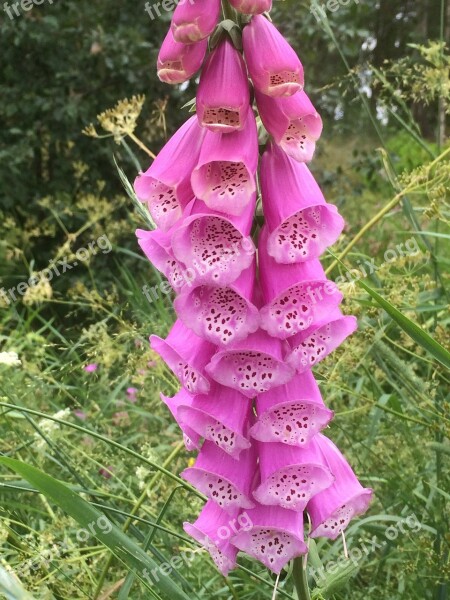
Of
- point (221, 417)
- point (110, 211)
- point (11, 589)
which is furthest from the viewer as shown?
point (110, 211)

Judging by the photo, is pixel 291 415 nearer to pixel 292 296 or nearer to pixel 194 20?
pixel 292 296

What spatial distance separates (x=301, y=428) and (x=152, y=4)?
11.7 ft

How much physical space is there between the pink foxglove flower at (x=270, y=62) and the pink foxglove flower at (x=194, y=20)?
0.06 m

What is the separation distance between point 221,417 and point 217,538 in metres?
0.20

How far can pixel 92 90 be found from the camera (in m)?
4.27

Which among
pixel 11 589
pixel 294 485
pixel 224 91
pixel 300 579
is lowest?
pixel 300 579

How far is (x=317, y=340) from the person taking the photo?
1012 mm

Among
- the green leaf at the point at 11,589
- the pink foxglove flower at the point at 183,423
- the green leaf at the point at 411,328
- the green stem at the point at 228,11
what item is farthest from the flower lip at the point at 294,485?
the green stem at the point at 228,11

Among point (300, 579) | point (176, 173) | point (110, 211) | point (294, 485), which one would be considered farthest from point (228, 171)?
point (110, 211)

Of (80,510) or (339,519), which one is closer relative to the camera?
(80,510)

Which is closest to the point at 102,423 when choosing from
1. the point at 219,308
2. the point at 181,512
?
the point at 181,512

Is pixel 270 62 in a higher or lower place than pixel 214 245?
higher

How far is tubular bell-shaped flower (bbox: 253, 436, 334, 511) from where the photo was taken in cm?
102

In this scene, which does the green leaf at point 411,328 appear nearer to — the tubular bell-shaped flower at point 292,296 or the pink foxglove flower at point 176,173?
the tubular bell-shaped flower at point 292,296
